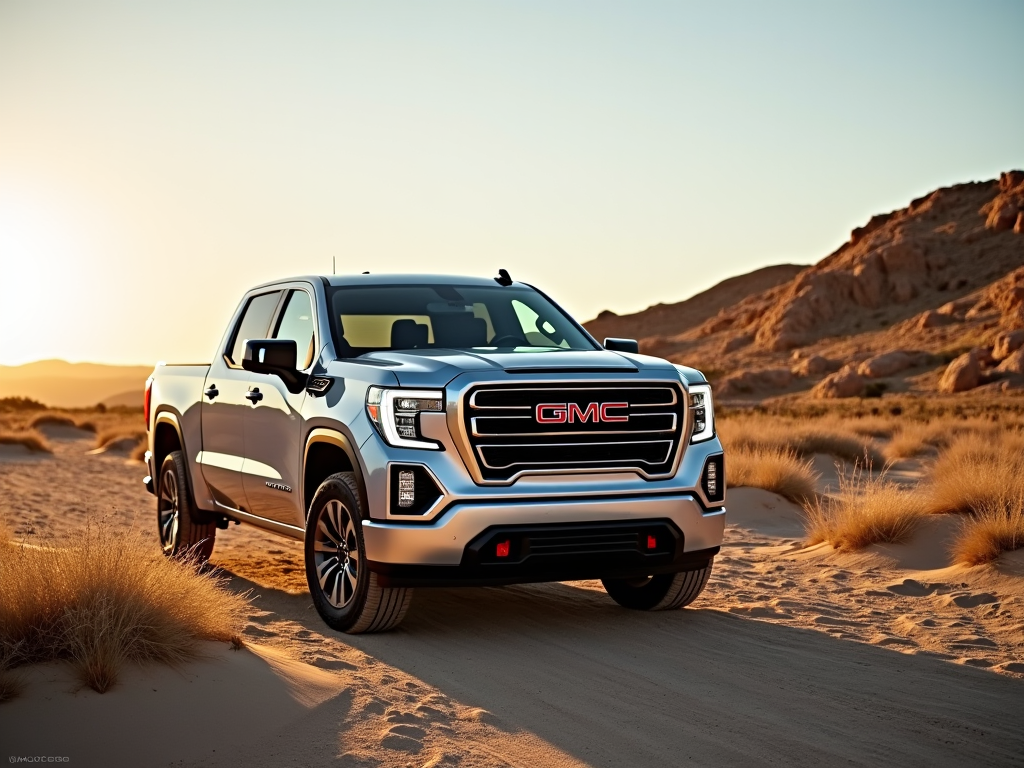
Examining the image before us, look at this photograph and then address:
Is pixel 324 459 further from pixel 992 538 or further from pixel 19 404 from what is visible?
pixel 19 404

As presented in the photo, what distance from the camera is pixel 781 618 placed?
811cm

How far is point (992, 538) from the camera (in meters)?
9.55

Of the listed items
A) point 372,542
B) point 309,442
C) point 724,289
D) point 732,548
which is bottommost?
point 732,548

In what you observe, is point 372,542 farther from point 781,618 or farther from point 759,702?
point 781,618

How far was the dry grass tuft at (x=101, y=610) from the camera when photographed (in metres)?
5.29

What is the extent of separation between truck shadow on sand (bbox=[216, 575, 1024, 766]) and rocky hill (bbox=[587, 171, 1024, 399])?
A: 48.6 m

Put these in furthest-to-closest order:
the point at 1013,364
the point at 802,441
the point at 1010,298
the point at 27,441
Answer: the point at 1010,298 → the point at 1013,364 → the point at 27,441 → the point at 802,441

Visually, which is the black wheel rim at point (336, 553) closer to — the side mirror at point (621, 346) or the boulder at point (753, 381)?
the side mirror at point (621, 346)

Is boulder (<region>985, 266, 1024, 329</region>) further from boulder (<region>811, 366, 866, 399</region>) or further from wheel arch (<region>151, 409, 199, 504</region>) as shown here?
wheel arch (<region>151, 409, 199, 504</region>)

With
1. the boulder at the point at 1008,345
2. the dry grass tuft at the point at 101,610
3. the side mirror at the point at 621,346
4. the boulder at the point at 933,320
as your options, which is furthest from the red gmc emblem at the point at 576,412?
the boulder at the point at 933,320

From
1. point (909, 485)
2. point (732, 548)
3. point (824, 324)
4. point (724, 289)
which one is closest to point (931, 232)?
point (824, 324)

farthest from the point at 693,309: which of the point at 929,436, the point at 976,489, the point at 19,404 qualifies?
the point at 976,489

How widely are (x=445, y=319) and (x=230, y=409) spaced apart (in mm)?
1887

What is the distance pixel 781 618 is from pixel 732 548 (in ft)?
12.8
